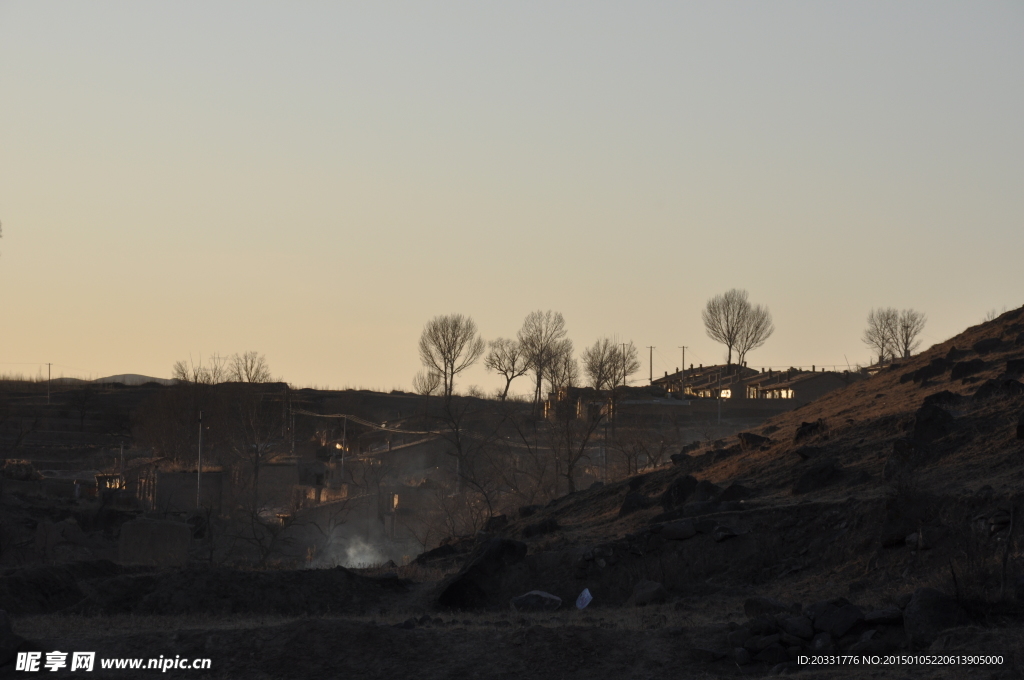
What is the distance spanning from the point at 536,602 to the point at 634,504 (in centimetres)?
918

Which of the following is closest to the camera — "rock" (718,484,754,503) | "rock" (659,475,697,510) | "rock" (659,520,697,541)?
"rock" (659,520,697,541)

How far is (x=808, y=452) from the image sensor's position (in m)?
25.0

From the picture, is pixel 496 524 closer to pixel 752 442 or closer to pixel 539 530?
pixel 539 530

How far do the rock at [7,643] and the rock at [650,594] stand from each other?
937 centimetres

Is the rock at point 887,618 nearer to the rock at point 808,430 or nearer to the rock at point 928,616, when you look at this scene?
the rock at point 928,616

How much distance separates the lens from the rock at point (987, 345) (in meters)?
33.9

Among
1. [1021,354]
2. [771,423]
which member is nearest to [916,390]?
[1021,354]

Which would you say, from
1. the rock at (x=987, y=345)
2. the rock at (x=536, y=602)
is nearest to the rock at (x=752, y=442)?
the rock at (x=987, y=345)

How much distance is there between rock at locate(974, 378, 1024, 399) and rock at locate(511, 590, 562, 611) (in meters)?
13.2

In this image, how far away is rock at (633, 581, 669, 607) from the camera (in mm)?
16484

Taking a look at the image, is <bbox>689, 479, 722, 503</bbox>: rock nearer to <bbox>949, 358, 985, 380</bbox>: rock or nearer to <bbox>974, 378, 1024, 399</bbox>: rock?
<bbox>974, 378, 1024, 399</bbox>: rock

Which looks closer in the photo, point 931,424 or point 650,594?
point 650,594

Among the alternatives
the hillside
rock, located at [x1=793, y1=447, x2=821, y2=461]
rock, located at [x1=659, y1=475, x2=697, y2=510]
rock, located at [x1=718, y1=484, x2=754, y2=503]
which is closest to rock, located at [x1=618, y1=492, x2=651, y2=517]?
the hillside

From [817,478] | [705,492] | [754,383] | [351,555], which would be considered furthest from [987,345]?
[754,383]
